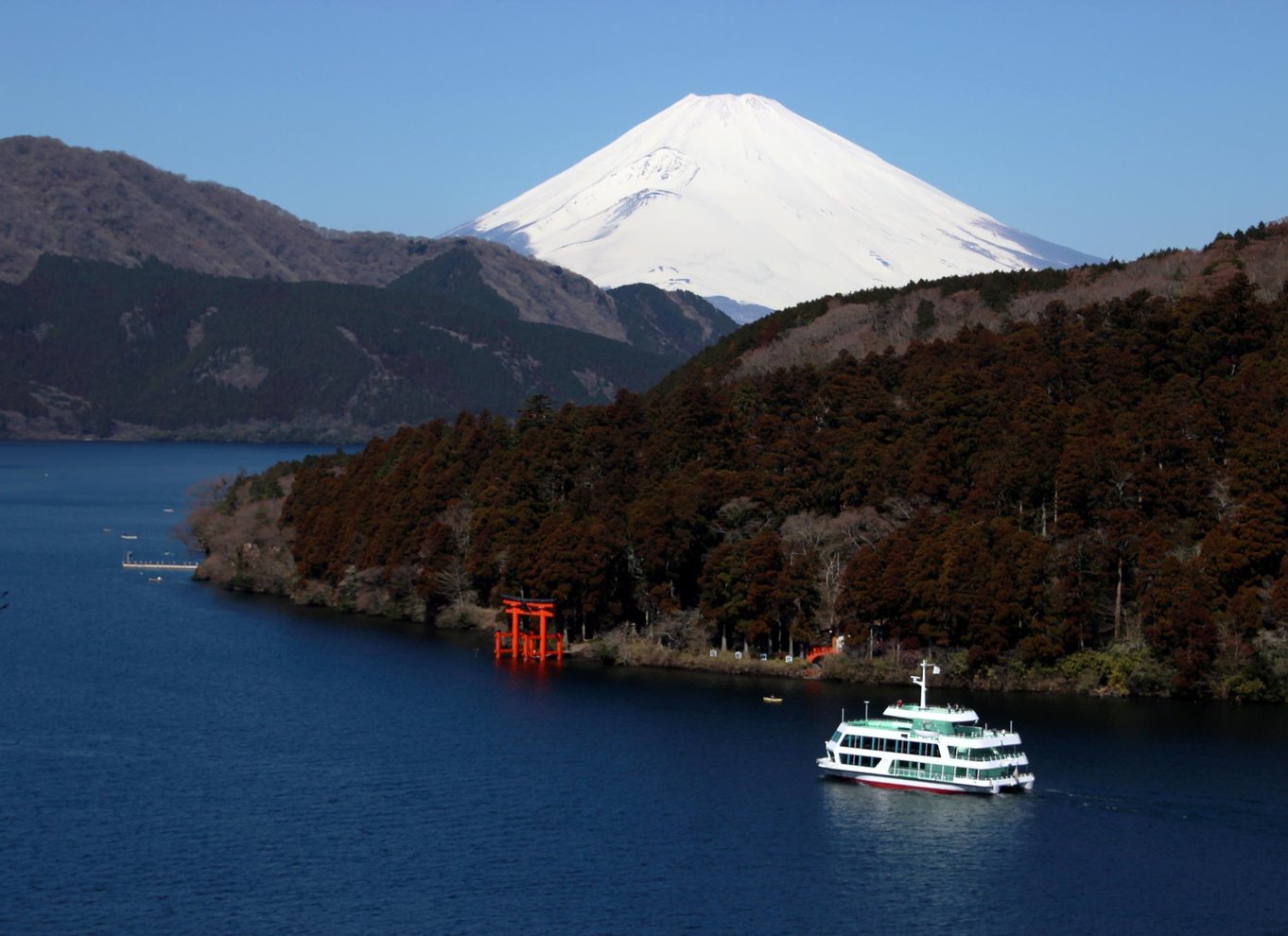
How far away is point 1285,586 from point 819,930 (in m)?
27.8

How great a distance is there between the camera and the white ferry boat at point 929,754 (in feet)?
155

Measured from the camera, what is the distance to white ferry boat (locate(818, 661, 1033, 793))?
155 ft

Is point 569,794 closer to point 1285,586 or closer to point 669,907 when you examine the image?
point 669,907

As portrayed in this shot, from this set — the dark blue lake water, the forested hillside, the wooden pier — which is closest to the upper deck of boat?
the dark blue lake water

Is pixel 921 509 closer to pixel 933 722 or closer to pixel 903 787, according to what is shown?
pixel 933 722

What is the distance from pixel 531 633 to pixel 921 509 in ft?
50.2

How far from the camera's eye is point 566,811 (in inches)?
1794

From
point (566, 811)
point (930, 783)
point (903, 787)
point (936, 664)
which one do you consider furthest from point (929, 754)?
point (936, 664)

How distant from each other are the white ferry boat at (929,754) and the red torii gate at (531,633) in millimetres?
21170

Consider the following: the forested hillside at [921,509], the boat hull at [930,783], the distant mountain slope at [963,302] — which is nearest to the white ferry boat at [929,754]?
the boat hull at [930,783]

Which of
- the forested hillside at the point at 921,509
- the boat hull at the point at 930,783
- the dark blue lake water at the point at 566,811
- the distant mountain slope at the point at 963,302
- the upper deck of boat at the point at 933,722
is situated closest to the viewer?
the dark blue lake water at the point at 566,811

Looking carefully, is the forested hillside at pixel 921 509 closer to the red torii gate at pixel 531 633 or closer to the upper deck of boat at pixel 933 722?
the red torii gate at pixel 531 633

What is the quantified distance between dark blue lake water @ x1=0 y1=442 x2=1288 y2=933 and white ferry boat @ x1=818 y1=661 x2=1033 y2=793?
776 millimetres

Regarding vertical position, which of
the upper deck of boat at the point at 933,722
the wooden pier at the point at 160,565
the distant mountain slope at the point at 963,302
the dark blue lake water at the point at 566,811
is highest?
the distant mountain slope at the point at 963,302
